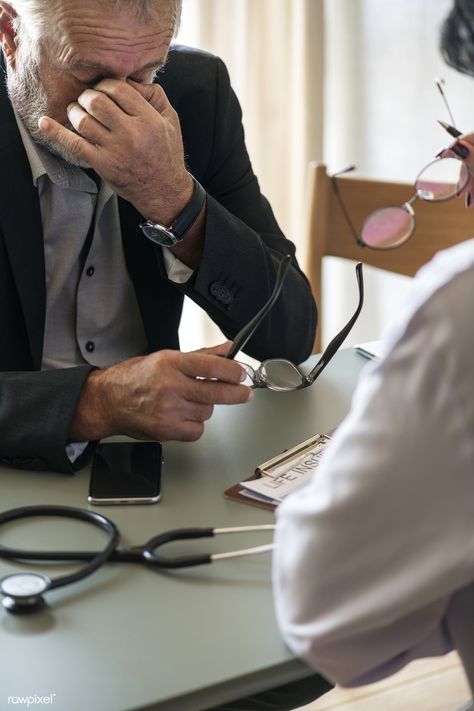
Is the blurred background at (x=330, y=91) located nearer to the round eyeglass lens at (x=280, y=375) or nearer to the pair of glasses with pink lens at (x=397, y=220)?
the pair of glasses with pink lens at (x=397, y=220)

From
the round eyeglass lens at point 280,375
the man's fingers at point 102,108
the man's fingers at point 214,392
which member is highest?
the man's fingers at point 102,108

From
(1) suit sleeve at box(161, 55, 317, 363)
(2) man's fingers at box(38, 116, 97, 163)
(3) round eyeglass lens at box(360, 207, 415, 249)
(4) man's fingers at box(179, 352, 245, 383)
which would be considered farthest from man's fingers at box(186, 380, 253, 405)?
(3) round eyeglass lens at box(360, 207, 415, 249)

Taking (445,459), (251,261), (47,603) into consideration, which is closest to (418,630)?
(445,459)

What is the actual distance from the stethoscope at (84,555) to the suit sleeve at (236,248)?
1.73ft

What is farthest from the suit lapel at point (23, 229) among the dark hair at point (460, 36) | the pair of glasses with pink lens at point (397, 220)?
the dark hair at point (460, 36)

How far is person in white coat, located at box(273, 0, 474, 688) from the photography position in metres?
0.62

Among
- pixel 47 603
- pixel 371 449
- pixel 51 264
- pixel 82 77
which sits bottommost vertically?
pixel 47 603

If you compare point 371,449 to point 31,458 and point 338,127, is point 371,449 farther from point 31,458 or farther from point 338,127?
point 338,127

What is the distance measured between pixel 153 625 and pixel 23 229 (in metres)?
0.80

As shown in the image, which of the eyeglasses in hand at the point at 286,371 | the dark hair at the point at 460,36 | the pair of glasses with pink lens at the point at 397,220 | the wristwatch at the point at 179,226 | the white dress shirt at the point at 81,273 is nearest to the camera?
the dark hair at the point at 460,36

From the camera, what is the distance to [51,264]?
1571 millimetres

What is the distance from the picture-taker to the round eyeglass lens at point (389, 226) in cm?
179

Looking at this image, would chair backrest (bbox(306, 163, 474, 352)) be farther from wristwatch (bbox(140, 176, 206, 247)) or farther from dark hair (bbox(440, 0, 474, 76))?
dark hair (bbox(440, 0, 474, 76))

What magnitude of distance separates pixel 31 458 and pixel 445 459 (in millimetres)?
650
